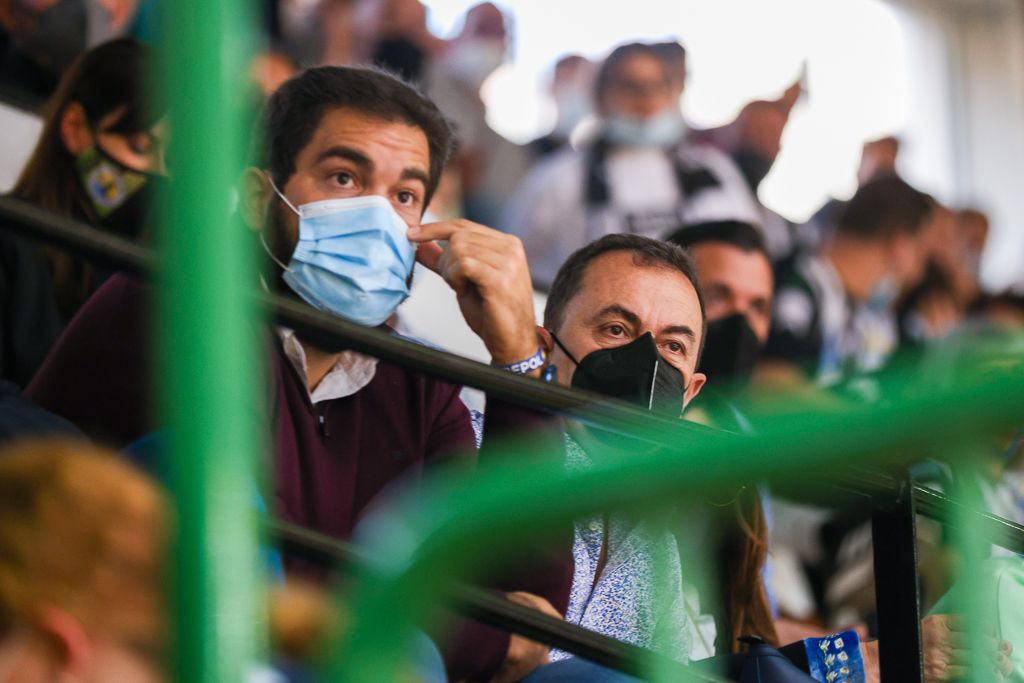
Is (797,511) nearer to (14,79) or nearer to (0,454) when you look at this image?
(14,79)

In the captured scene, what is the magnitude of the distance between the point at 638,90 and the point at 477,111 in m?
0.59

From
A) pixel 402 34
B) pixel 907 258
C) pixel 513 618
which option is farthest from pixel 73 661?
pixel 907 258

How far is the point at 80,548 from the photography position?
3.97 feet

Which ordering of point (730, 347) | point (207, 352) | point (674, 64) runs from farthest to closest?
point (674, 64)
point (730, 347)
point (207, 352)

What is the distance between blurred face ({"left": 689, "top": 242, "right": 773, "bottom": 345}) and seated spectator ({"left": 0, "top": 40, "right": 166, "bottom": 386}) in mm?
1005

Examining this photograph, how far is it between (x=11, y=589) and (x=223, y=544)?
0.60 meters

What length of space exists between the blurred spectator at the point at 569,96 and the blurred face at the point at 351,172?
1.95m

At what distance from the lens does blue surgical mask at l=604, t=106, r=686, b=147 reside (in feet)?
13.8

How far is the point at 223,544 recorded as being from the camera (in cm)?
68

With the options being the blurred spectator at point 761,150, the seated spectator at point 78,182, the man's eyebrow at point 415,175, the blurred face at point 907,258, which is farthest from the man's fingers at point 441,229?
the blurred face at point 907,258

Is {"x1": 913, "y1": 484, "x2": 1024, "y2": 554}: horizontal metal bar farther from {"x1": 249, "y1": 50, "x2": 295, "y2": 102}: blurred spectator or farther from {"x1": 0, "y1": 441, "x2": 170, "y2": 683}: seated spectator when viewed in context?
{"x1": 249, "y1": 50, "x2": 295, "y2": 102}: blurred spectator

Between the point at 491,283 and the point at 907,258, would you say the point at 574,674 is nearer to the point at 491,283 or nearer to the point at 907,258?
the point at 491,283

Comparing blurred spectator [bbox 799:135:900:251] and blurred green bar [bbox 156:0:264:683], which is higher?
blurred spectator [bbox 799:135:900:251]

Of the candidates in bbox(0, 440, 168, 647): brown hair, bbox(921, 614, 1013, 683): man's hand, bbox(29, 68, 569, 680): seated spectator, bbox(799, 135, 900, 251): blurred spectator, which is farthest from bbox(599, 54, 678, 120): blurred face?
bbox(0, 440, 168, 647): brown hair
